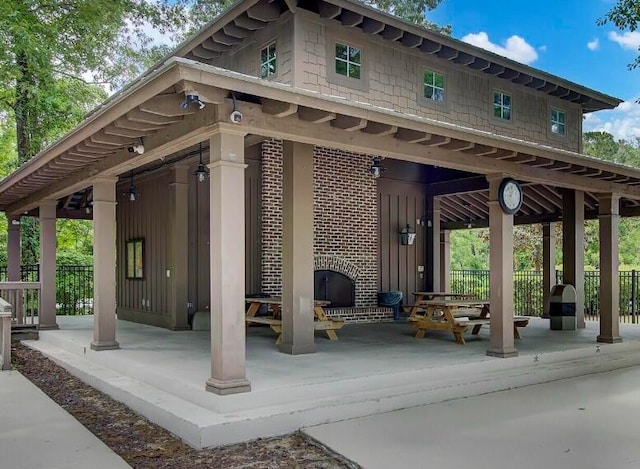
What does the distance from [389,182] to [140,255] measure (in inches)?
195

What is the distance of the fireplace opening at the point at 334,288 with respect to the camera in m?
9.99

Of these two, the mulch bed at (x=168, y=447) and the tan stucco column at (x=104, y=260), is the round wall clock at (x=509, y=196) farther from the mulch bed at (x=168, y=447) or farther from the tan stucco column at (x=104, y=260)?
the tan stucco column at (x=104, y=260)

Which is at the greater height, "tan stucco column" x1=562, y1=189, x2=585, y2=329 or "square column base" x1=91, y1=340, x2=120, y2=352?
"tan stucco column" x1=562, y1=189, x2=585, y2=329

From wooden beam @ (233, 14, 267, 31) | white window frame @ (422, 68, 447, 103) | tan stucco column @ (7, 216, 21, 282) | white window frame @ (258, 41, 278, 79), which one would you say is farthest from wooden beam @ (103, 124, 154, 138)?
tan stucco column @ (7, 216, 21, 282)

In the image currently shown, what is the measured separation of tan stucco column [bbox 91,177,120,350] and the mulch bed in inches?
51.9

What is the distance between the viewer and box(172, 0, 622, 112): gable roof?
8.09 metres

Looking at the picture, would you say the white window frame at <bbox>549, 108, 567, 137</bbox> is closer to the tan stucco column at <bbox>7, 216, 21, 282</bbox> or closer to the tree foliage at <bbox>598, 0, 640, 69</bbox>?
the tree foliage at <bbox>598, 0, 640, 69</bbox>

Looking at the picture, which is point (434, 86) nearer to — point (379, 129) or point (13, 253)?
point (379, 129)

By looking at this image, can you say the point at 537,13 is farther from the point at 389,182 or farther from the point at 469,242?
the point at 389,182

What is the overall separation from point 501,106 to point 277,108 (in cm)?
717

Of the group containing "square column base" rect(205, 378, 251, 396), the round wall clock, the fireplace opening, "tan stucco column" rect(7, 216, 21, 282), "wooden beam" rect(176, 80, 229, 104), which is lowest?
"square column base" rect(205, 378, 251, 396)

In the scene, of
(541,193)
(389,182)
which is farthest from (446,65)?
(541,193)

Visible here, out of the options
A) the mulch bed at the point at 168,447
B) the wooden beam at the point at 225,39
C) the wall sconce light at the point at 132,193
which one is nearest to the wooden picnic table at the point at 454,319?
the mulch bed at the point at 168,447

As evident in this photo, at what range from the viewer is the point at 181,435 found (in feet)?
15.5
